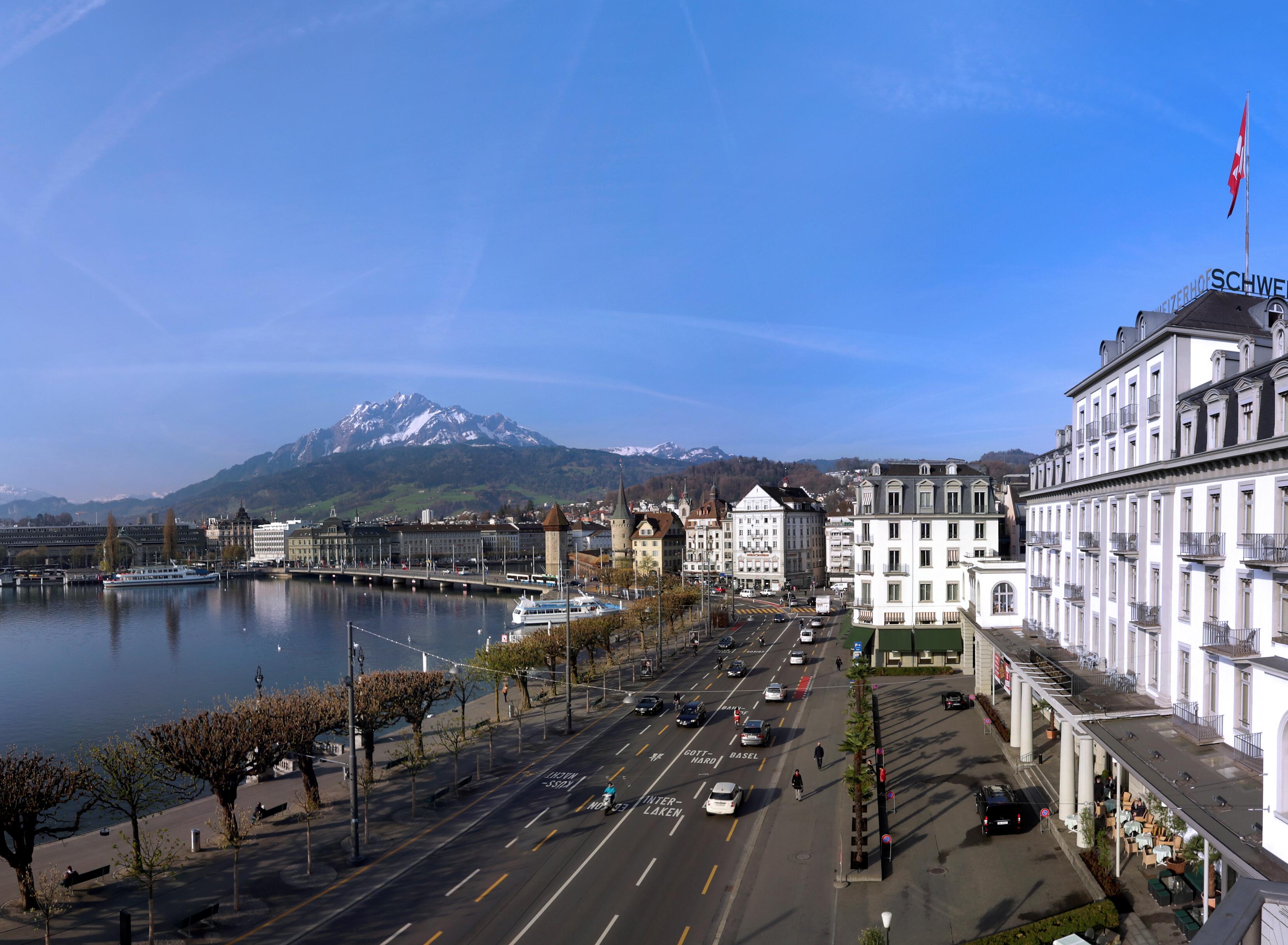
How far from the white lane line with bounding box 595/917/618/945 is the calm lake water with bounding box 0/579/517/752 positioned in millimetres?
51215

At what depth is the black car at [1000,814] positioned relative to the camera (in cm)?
2800

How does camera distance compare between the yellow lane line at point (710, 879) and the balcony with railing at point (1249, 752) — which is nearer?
the balcony with railing at point (1249, 752)

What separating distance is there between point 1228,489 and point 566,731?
34.6 m

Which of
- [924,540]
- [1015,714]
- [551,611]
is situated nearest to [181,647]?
[551,611]

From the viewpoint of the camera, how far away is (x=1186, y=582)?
23.6m

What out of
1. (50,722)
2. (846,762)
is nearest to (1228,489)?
(846,762)

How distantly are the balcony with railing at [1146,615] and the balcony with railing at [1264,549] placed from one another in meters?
5.50

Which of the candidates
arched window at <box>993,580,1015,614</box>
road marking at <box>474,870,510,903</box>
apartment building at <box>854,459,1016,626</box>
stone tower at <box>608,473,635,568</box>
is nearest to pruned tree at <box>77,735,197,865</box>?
road marking at <box>474,870,510,903</box>

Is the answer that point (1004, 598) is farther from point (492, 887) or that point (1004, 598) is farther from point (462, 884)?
point (462, 884)

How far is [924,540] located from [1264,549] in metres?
44.1

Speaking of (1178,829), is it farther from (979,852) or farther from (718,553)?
(718,553)

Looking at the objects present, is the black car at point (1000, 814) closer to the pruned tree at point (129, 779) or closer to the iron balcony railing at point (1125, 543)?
the iron balcony railing at point (1125, 543)

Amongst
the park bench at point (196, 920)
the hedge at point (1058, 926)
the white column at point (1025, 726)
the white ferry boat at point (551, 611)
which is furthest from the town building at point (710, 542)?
the hedge at point (1058, 926)

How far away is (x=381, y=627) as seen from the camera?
396 feet
